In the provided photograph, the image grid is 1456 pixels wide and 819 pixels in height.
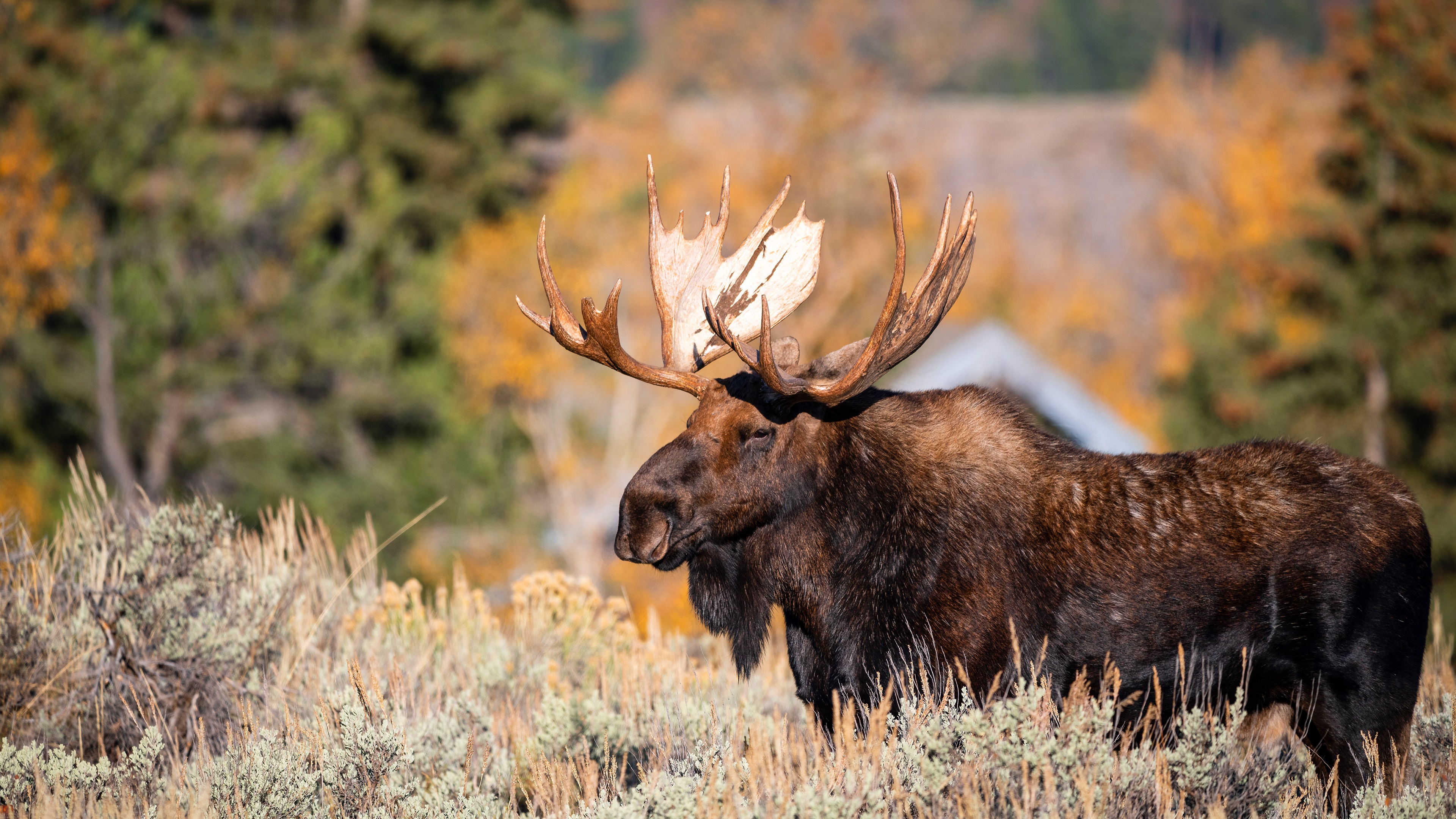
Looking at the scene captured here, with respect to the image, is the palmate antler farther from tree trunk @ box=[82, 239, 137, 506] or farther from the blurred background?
tree trunk @ box=[82, 239, 137, 506]

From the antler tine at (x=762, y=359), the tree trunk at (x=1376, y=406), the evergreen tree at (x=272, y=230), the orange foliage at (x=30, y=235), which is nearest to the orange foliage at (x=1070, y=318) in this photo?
the tree trunk at (x=1376, y=406)

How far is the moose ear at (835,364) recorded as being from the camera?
4645 mm

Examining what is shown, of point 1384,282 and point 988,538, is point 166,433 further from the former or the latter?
point 988,538

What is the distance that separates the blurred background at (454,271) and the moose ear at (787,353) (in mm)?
15775

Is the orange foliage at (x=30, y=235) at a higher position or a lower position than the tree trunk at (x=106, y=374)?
higher

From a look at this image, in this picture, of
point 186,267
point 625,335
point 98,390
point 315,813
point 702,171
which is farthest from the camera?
point 702,171

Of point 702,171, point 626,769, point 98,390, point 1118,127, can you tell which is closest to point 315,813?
point 626,769

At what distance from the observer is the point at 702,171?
129ft

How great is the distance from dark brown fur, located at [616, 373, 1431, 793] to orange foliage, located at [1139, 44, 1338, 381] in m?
29.3

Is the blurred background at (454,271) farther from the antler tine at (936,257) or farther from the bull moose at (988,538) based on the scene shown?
the antler tine at (936,257)

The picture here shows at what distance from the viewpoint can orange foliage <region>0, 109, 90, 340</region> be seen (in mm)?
22891

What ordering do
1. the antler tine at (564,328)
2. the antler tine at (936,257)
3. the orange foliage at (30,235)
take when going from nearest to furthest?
1. the antler tine at (936,257)
2. the antler tine at (564,328)
3. the orange foliage at (30,235)

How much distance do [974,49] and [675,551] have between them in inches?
2052

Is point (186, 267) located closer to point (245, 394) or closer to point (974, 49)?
point (245, 394)
